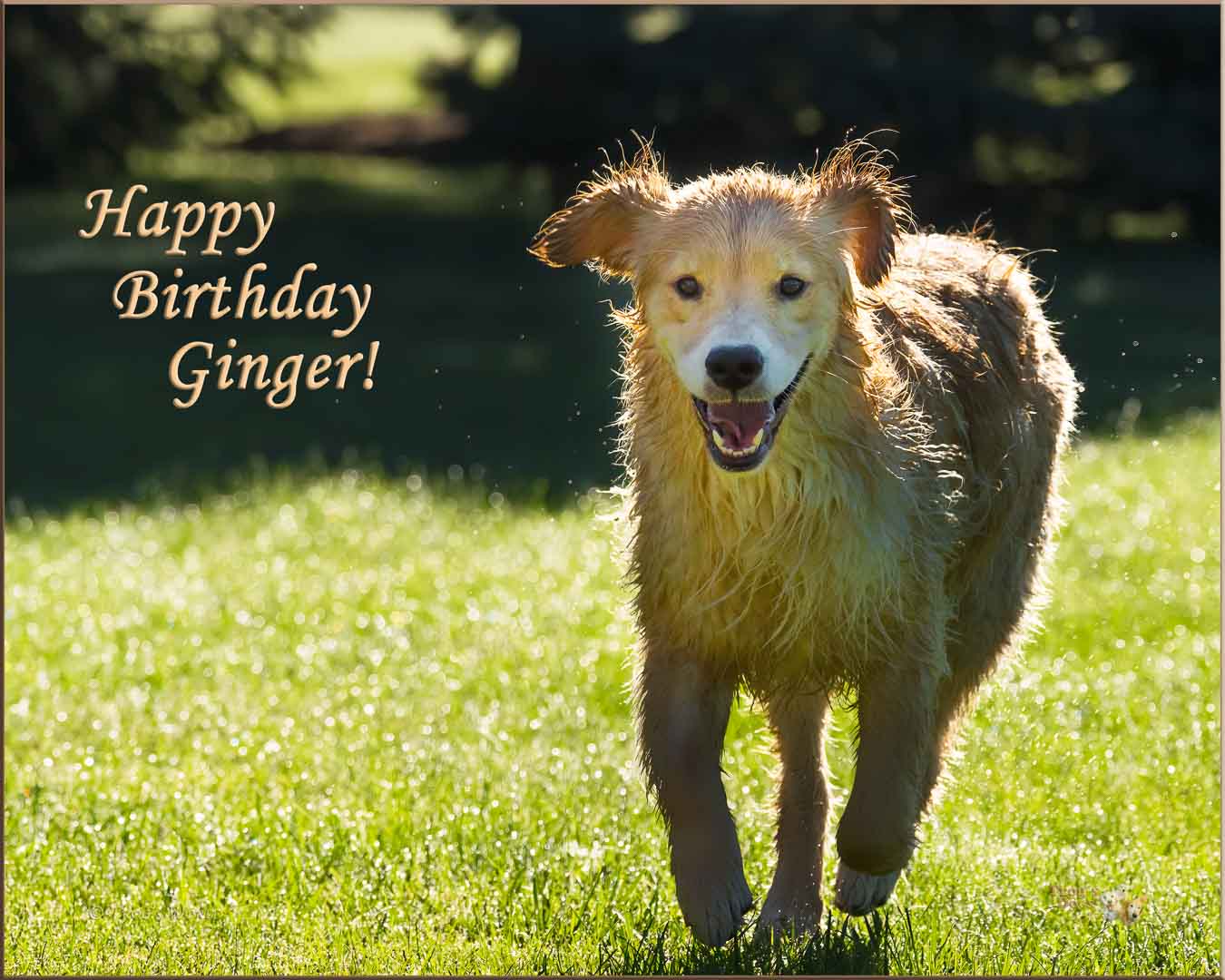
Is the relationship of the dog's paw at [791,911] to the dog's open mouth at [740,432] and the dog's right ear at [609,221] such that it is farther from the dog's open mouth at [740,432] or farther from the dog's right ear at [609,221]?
the dog's right ear at [609,221]

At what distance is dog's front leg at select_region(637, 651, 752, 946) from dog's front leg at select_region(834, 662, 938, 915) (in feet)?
1.08

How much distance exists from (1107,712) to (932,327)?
2393 millimetres

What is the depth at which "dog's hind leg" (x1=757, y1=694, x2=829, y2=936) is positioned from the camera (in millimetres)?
5012

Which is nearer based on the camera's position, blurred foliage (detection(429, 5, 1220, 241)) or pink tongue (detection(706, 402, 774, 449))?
pink tongue (detection(706, 402, 774, 449))

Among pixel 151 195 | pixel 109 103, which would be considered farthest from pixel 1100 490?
pixel 151 195

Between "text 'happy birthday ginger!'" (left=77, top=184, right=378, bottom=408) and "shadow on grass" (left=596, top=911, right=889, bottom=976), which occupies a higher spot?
"text 'happy birthday ginger!'" (left=77, top=184, right=378, bottom=408)

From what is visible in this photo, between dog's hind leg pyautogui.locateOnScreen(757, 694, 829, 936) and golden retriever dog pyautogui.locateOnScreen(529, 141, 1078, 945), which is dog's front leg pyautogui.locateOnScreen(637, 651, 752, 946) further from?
dog's hind leg pyautogui.locateOnScreen(757, 694, 829, 936)

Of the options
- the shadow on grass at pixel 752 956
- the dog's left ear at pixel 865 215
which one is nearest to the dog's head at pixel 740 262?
the dog's left ear at pixel 865 215

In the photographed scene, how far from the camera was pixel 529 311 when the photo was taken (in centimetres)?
1802

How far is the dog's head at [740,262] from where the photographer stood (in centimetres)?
400

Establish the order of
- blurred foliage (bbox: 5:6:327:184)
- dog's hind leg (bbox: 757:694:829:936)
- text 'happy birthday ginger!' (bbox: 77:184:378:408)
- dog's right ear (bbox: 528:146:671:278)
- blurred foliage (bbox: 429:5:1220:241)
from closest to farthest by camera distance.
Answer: dog's right ear (bbox: 528:146:671:278) < dog's hind leg (bbox: 757:694:829:936) < text 'happy birthday ginger!' (bbox: 77:184:378:408) < blurred foliage (bbox: 429:5:1220:241) < blurred foliage (bbox: 5:6:327:184)

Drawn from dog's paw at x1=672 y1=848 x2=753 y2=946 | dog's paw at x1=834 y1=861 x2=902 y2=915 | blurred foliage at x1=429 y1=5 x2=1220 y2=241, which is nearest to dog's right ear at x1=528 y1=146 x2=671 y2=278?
dog's paw at x1=672 y1=848 x2=753 y2=946

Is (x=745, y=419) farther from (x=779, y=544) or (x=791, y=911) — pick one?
(x=791, y=911)

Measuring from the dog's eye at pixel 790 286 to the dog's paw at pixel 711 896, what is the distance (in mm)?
1362
